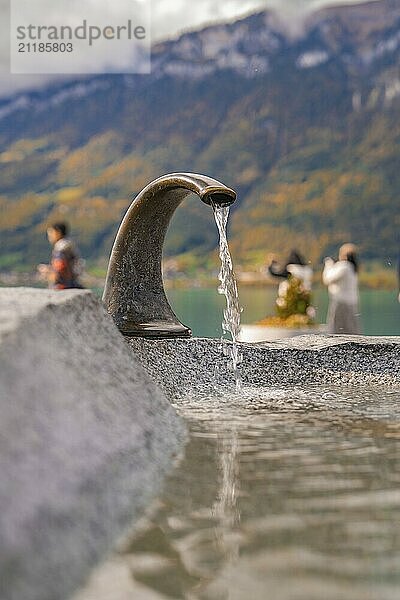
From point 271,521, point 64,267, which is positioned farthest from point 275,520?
point 64,267

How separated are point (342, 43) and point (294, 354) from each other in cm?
19666

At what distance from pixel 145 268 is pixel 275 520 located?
9.60 feet

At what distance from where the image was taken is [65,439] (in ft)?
4.84

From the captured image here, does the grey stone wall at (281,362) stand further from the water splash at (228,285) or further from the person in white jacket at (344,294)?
the person in white jacket at (344,294)

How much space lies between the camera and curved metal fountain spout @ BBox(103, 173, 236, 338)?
4180 millimetres

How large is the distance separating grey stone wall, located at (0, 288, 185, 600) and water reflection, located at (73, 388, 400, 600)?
0.05 meters

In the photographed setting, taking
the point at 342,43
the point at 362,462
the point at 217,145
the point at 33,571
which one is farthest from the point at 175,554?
the point at 342,43

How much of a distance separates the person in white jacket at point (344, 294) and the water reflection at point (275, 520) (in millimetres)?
10232

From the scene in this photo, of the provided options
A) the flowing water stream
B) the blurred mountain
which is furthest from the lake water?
the blurred mountain

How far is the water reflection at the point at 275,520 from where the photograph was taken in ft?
4.02

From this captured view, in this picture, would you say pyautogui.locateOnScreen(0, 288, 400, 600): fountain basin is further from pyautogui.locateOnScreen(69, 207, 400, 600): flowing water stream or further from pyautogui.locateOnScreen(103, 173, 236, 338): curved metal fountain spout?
pyautogui.locateOnScreen(103, 173, 236, 338): curved metal fountain spout

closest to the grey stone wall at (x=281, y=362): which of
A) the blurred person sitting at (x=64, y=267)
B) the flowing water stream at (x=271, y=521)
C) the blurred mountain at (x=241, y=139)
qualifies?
the flowing water stream at (x=271, y=521)

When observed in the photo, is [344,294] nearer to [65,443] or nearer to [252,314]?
[65,443]

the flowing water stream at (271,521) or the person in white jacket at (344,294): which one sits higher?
the person in white jacket at (344,294)
